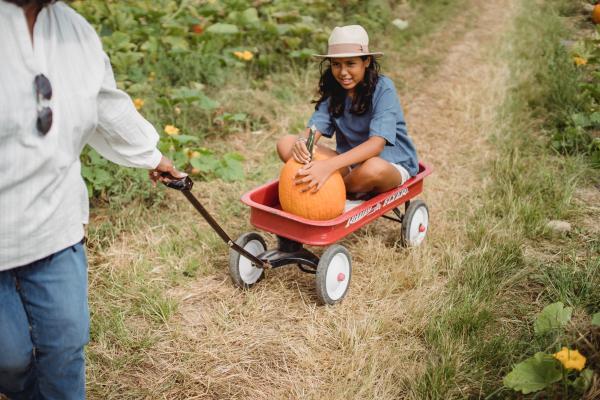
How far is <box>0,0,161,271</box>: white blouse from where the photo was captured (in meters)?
1.69

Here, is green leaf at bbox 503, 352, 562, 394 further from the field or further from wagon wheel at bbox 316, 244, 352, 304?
wagon wheel at bbox 316, 244, 352, 304

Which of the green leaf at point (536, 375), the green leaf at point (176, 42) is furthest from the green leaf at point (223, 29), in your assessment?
the green leaf at point (536, 375)

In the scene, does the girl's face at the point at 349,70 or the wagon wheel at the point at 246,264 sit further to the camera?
the girl's face at the point at 349,70

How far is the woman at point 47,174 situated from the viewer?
1.71 metres

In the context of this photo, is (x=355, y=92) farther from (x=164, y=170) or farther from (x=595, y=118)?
(x=595, y=118)

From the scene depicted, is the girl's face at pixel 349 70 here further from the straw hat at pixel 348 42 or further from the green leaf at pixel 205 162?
the green leaf at pixel 205 162

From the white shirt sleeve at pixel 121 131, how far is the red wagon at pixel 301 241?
0.94 metres

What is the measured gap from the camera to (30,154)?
68.2 inches

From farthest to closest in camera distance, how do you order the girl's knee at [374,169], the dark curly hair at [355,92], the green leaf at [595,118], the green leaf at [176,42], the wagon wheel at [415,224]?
the green leaf at [176,42], the green leaf at [595,118], the wagon wheel at [415,224], the dark curly hair at [355,92], the girl's knee at [374,169]

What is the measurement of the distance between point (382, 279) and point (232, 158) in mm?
1645

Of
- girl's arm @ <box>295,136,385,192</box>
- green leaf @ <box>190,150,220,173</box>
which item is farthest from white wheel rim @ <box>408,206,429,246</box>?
green leaf @ <box>190,150,220,173</box>

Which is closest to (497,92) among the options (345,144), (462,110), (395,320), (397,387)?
(462,110)

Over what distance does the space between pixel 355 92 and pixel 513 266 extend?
1386mm

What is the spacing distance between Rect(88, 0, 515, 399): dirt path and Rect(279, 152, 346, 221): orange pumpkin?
48cm
